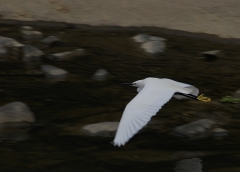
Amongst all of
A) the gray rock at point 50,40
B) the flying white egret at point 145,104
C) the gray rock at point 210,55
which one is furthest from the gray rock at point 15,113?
the gray rock at point 210,55

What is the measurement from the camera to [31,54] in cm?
739

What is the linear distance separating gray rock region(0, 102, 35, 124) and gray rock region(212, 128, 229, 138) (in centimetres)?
153

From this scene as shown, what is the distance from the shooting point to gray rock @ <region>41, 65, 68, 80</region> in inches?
262

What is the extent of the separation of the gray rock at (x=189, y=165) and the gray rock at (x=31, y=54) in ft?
10.5

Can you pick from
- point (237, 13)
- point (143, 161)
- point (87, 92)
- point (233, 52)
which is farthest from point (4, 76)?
point (237, 13)

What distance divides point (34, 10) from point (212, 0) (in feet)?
9.37

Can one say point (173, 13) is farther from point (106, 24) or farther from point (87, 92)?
point (87, 92)

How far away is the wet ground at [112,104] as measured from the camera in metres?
4.57

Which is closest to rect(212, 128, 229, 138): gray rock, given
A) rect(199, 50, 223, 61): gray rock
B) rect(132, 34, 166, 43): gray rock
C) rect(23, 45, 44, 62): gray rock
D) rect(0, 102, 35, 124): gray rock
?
rect(0, 102, 35, 124): gray rock

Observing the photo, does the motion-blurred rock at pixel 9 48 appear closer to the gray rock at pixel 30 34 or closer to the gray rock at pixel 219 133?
the gray rock at pixel 30 34

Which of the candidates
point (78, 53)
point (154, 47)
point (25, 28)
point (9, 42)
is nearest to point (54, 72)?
point (78, 53)

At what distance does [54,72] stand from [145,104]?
2.54m

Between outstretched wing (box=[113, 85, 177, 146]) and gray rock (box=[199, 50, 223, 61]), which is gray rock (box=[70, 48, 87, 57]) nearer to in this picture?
gray rock (box=[199, 50, 223, 61])

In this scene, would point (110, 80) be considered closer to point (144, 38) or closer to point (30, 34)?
point (144, 38)
